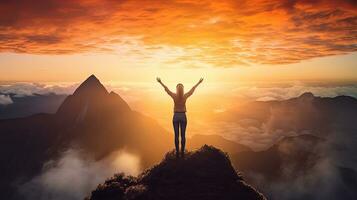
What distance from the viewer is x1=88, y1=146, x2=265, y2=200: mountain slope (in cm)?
1961

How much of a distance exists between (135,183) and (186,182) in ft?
11.2

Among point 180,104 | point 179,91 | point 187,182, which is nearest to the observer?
point 187,182

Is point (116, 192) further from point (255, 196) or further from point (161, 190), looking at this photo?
point (255, 196)

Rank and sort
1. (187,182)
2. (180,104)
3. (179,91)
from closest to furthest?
(187,182) < (179,91) < (180,104)

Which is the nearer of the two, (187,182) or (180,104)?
(187,182)

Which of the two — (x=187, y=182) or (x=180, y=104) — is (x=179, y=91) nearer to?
(x=180, y=104)

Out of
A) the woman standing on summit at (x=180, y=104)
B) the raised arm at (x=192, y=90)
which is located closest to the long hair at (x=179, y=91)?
the woman standing on summit at (x=180, y=104)

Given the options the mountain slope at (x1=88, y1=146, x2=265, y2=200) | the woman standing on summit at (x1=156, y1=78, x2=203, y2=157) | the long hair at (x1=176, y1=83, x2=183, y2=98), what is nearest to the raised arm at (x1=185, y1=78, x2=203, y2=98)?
the woman standing on summit at (x1=156, y1=78, x2=203, y2=157)

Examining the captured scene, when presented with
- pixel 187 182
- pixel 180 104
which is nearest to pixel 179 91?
pixel 180 104

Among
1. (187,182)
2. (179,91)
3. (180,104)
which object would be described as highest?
(179,91)

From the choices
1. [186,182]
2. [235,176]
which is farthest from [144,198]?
[235,176]

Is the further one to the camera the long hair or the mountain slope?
the long hair

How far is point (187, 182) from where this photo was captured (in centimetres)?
2017

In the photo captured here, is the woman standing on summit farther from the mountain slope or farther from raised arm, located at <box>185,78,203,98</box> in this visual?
the mountain slope
